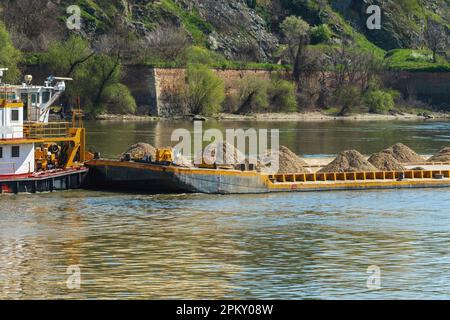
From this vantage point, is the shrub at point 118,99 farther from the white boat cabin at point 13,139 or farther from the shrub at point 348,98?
the white boat cabin at point 13,139

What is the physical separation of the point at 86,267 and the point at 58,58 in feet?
348

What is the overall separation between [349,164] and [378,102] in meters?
109

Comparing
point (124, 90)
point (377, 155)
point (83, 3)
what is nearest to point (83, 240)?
point (377, 155)

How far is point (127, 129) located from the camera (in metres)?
127

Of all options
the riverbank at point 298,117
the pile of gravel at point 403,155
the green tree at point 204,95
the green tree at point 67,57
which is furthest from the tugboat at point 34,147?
the green tree at point 204,95

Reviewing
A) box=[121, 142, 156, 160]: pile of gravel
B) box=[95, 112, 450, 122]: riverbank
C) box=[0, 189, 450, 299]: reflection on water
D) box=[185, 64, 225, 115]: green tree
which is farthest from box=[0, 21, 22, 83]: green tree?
box=[0, 189, 450, 299]: reflection on water

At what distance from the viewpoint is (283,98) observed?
6880 inches

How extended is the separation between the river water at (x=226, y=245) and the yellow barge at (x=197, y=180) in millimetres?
984

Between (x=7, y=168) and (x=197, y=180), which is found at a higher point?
(x=7, y=168)

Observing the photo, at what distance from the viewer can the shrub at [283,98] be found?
6865 inches

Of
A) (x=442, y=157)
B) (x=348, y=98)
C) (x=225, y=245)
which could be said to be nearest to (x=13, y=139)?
(x=225, y=245)

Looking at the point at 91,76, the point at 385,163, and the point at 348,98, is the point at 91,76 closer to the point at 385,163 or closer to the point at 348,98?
the point at 348,98

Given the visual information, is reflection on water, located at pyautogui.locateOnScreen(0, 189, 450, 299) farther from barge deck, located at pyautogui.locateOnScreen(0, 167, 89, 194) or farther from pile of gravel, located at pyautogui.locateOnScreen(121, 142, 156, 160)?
A: pile of gravel, located at pyautogui.locateOnScreen(121, 142, 156, 160)

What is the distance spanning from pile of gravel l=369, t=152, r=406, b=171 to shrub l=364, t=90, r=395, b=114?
105077mm
